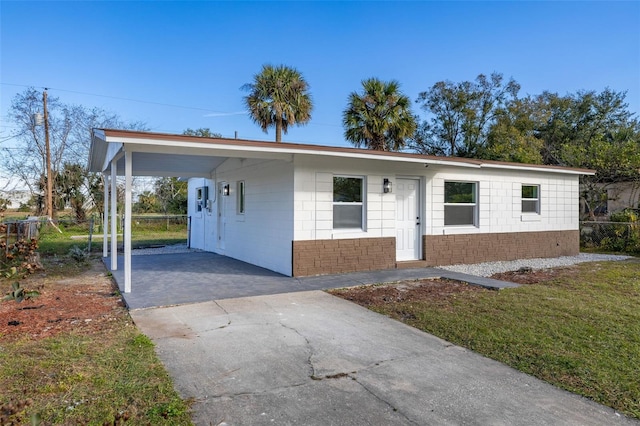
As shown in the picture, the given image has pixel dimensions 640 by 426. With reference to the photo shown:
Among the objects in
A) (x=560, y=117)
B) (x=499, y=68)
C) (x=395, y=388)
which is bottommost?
(x=395, y=388)

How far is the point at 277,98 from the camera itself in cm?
1805

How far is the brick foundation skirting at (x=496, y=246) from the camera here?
9.97 m

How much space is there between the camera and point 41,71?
2030 cm

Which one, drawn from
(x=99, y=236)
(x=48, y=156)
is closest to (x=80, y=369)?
(x=99, y=236)

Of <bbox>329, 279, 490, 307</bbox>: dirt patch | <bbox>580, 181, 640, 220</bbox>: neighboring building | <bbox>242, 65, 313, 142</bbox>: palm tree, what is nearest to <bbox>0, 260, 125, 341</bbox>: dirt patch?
<bbox>329, 279, 490, 307</bbox>: dirt patch

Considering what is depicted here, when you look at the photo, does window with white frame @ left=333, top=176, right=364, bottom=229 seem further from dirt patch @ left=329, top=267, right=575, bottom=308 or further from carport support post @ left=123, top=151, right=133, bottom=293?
carport support post @ left=123, top=151, right=133, bottom=293

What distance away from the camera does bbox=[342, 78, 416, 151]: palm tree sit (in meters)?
16.5

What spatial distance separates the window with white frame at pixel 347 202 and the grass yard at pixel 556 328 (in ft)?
7.58

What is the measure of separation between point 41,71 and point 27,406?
23.2 m

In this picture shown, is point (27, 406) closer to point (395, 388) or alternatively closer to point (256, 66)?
point (395, 388)

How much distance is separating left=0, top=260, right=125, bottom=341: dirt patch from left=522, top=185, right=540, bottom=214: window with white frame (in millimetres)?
10826

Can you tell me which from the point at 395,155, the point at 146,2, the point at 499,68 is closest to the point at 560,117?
the point at 499,68

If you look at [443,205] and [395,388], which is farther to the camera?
[443,205]

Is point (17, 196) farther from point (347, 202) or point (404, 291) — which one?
point (404, 291)
